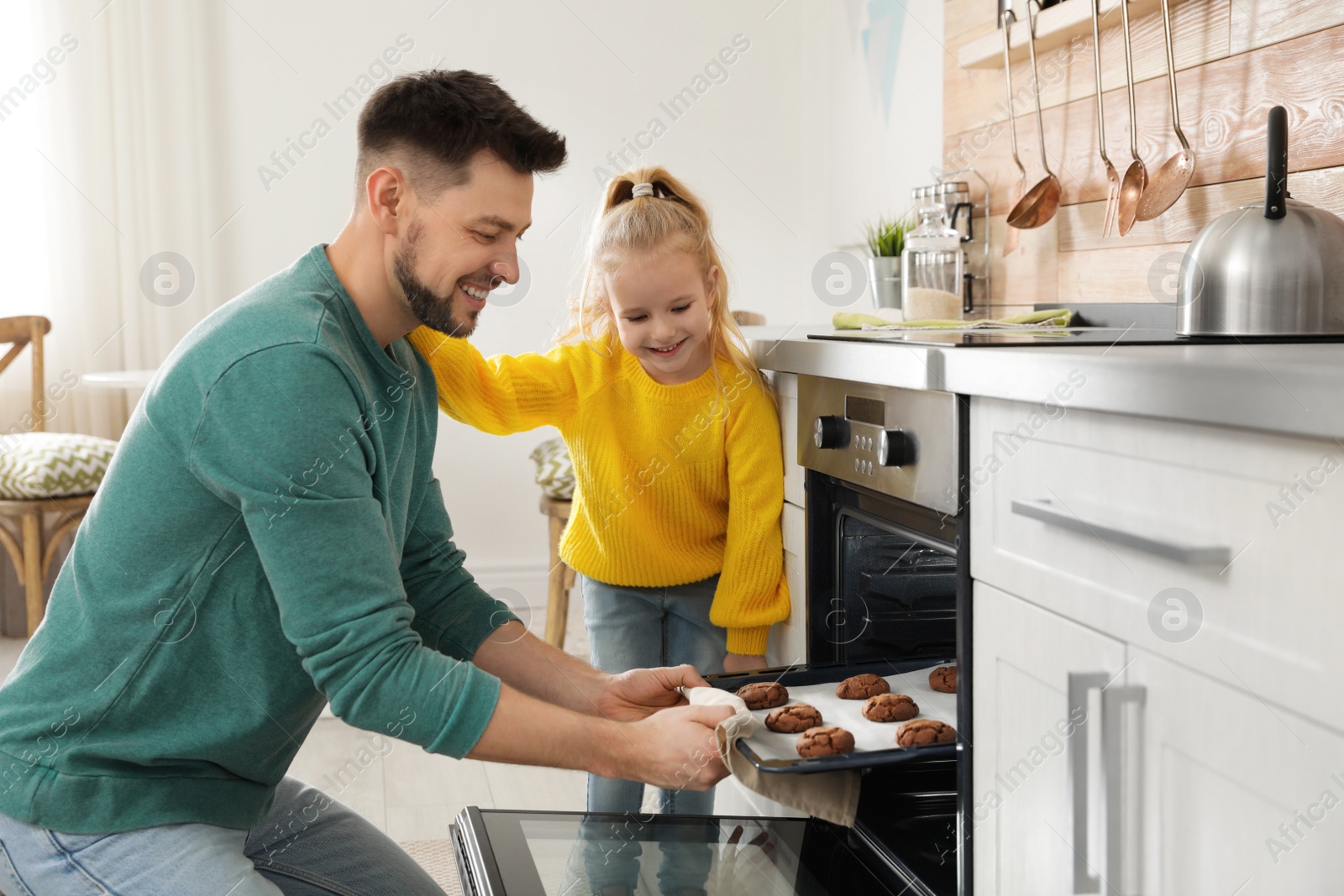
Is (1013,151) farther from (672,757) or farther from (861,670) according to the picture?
(672,757)

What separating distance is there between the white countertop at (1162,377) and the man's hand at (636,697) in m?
0.40

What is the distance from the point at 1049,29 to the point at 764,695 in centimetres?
114

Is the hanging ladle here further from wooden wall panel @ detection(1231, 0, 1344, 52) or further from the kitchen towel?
wooden wall panel @ detection(1231, 0, 1344, 52)

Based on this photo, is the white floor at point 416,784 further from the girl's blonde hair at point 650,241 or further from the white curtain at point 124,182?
the white curtain at point 124,182

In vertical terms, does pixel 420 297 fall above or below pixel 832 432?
above

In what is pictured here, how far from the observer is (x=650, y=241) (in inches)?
61.2

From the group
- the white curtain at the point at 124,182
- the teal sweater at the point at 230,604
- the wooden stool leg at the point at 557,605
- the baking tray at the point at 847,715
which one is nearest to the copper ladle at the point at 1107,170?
the baking tray at the point at 847,715

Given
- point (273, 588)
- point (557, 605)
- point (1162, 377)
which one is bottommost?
point (557, 605)

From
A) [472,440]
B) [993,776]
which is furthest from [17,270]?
[993,776]

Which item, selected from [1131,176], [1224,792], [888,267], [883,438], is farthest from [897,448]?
[888,267]

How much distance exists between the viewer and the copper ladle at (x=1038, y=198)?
177 cm

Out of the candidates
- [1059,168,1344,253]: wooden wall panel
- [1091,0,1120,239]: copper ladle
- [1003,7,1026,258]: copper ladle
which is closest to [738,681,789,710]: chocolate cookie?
[1059,168,1344,253]: wooden wall panel

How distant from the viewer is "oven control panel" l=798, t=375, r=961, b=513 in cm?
107

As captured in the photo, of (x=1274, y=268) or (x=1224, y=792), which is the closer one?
(x=1224, y=792)
